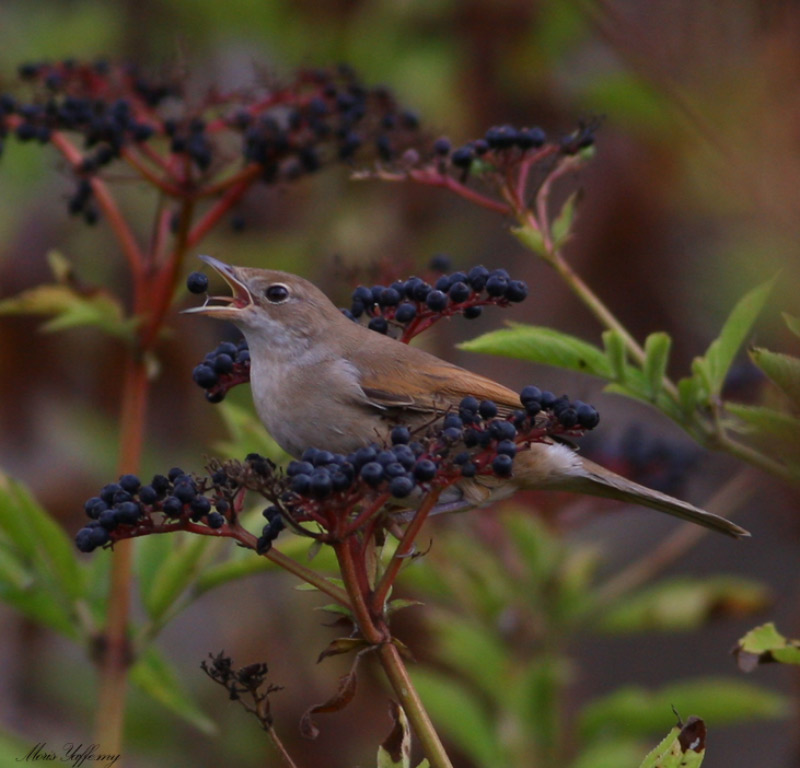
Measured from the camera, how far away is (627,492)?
3.63 metres

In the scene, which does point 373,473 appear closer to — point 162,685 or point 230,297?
point 230,297

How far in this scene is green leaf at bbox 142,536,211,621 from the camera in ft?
11.8

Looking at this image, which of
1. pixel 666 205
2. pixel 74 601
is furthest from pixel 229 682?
pixel 666 205

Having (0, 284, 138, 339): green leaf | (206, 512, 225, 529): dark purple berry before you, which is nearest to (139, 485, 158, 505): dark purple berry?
(206, 512, 225, 529): dark purple berry

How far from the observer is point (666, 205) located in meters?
6.18

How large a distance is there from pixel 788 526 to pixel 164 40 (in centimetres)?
402

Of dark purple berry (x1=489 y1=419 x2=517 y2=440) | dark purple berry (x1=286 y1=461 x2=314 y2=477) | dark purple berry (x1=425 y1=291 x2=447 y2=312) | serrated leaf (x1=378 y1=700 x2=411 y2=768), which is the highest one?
dark purple berry (x1=425 y1=291 x2=447 y2=312)

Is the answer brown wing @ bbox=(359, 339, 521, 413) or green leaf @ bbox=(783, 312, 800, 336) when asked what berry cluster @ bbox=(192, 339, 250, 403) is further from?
green leaf @ bbox=(783, 312, 800, 336)

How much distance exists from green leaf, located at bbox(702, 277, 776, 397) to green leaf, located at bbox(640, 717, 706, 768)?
0.87 m

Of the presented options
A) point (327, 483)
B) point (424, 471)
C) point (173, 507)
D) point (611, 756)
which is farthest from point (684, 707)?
point (173, 507)

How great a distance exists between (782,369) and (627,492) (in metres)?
1.05
